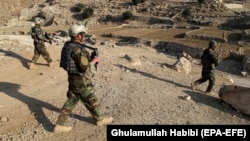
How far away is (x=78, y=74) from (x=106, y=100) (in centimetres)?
205

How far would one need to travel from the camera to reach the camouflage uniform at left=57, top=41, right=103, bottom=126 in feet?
16.4

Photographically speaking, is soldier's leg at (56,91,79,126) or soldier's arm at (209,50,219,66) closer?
soldier's leg at (56,91,79,126)

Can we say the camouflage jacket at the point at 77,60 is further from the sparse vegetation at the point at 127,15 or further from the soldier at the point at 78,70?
the sparse vegetation at the point at 127,15

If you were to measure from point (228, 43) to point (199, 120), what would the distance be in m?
17.6

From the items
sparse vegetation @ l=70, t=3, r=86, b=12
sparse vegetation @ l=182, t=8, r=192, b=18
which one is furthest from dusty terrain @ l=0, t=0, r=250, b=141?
sparse vegetation @ l=70, t=3, r=86, b=12

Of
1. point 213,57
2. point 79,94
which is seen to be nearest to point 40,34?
point 79,94

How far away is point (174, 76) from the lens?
980 cm

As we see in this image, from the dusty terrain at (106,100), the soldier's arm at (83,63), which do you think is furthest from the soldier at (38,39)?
the soldier's arm at (83,63)

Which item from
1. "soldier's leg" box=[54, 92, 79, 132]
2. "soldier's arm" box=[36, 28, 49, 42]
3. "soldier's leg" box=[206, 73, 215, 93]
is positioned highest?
"soldier's arm" box=[36, 28, 49, 42]

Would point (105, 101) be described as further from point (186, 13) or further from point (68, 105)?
point (186, 13)

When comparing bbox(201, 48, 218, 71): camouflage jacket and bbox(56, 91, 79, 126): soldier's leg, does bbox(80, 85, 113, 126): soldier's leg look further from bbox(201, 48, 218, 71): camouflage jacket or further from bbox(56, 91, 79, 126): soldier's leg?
bbox(201, 48, 218, 71): camouflage jacket

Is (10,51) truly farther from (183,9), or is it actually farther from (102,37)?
(183,9)

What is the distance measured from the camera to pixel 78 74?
5.16 metres

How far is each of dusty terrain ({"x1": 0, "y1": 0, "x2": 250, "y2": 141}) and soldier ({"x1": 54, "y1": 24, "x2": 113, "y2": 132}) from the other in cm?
44
